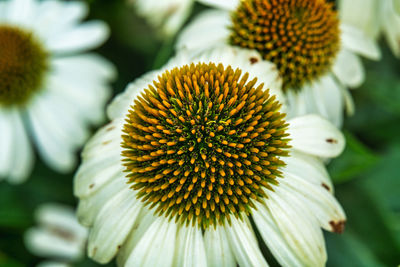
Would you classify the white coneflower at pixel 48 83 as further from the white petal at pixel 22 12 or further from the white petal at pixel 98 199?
the white petal at pixel 98 199

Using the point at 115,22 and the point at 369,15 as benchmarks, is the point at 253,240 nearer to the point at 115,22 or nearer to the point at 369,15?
the point at 369,15

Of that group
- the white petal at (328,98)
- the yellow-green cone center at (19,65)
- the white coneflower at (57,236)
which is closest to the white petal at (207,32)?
the white petal at (328,98)

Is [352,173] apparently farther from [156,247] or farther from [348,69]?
[156,247]

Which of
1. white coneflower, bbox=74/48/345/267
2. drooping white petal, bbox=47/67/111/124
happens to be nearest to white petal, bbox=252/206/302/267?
white coneflower, bbox=74/48/345/267

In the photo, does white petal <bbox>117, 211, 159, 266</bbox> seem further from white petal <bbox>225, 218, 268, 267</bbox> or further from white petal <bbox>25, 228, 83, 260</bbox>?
white petal <bbox>25, 228, 83, 260</bbox>

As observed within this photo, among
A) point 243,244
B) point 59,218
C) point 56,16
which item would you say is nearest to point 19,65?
point 56,16

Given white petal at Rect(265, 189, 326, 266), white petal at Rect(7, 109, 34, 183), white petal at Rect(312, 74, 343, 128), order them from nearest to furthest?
white petal at Rect(265, 189, 326, 266) < white petal at Rect(312, 74, 343, 128) < white petal at Rect(7, 109, 34, 183)
